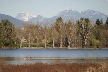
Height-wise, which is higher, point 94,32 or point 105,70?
point 94,32

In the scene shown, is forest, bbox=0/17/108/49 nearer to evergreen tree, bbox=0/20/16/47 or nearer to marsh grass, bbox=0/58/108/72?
evergreen tree, bbox=0/20/16/47

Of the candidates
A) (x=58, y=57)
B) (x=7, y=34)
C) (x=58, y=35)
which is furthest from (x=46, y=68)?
(x=58, y=35)

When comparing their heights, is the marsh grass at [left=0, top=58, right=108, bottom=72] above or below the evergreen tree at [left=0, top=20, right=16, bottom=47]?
below

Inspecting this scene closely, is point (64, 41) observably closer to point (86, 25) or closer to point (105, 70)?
point (86, 25)

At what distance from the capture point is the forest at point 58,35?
12056cm

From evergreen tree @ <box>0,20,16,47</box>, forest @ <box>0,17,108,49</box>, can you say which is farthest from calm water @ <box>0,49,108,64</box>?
forest @ <box>0,17,108,49</box>

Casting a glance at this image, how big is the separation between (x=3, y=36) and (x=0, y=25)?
6054 mm

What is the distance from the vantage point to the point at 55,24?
137 m

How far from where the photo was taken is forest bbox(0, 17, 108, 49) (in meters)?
121

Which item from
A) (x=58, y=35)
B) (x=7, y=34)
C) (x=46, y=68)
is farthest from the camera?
(x=58, y=35)

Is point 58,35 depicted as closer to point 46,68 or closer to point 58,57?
point 58,57

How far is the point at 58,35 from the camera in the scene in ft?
428

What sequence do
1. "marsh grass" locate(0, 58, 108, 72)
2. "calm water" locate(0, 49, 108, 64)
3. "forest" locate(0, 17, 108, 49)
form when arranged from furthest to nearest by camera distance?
"forest" locate(0, 17, 108, 49)
"calm water" locate(0, 49, 108, 64)
"marsh grass" locate(0, 58, 108, 72)

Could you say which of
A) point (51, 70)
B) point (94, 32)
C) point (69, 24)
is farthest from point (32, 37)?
point (51, 70)
